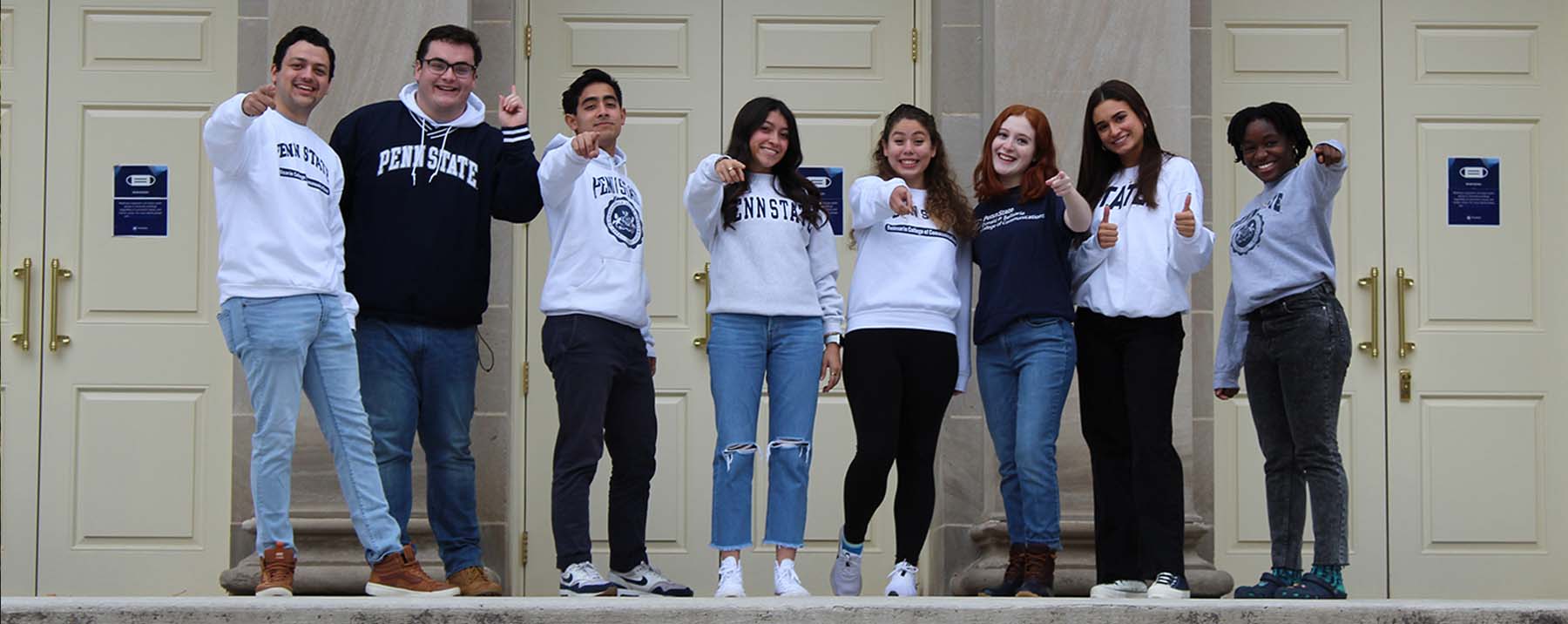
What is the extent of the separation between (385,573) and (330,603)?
602 millimetres

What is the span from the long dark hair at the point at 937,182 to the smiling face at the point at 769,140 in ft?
1.13

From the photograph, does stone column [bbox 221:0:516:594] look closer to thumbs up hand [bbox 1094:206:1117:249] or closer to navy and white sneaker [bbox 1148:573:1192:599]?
thumbs up hand [bbox 1094:206:1117:249]

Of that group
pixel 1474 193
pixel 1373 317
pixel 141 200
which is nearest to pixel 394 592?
pixel 141 200

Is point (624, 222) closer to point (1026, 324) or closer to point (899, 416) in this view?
point (899, 416)

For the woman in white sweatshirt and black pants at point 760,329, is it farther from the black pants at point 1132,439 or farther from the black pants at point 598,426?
the black pants at point 1132,439

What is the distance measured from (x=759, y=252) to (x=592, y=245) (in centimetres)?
51

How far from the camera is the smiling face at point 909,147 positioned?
5680 mm

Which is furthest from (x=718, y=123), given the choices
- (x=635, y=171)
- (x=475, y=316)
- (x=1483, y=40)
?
(x=1483, y=40)

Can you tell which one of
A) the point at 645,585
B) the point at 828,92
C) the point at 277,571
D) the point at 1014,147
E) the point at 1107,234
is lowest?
the point at 645,585

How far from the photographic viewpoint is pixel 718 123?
7.54 m

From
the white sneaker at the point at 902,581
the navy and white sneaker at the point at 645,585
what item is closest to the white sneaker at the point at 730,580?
the navy and white sneaker at the point at 645,585

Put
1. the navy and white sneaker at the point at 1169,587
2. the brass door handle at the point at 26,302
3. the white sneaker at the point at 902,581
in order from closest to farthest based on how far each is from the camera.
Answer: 1. the navy and white sneaker at the point at 1169,587
2. the white sneaker at the point at 902,581
3. the brass door handle at the point at 26,302

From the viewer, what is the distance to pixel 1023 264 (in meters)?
5.57

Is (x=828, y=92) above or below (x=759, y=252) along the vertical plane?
above
